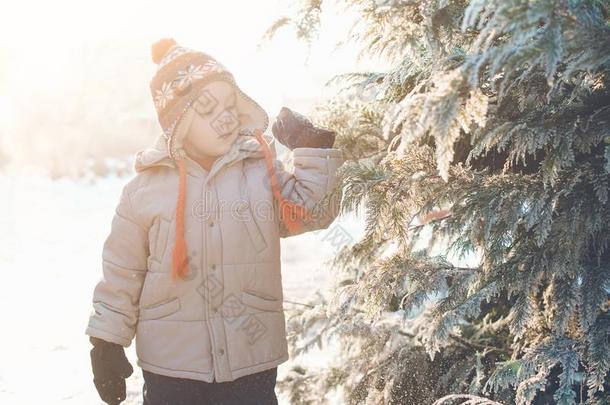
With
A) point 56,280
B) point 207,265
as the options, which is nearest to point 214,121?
point 207,265

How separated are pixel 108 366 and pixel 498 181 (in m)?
1.76

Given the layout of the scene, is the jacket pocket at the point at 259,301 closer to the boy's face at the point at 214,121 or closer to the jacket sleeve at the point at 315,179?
the jacket sleeve at the point at 315,179

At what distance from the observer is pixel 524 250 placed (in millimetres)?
2100

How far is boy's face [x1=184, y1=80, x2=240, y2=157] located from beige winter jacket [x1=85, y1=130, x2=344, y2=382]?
0.07 metres

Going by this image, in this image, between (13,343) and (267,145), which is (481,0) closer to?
(267,145)

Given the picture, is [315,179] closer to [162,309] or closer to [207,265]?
[207,265]

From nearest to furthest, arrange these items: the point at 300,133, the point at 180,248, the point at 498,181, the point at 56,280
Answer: the point at 498,181, the point at 180,248, the point at 300,133, the point at 56,280

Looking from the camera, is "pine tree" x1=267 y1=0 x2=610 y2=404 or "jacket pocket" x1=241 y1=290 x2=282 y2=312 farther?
"jacket pocket" x1=241 y1=290 x2=282 y2=312

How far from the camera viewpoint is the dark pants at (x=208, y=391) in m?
2.59

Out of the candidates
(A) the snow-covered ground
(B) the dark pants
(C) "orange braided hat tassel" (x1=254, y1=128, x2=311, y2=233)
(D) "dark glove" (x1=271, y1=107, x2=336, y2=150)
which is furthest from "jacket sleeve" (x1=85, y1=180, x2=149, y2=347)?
(A) the snow-covered ground

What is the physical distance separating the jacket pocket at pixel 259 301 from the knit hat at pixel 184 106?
27 cm

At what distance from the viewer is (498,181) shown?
6.66 ft

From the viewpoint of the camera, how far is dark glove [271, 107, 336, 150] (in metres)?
2.62

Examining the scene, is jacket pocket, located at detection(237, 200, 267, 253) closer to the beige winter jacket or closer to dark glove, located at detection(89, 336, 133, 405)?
the beige winter jacket
